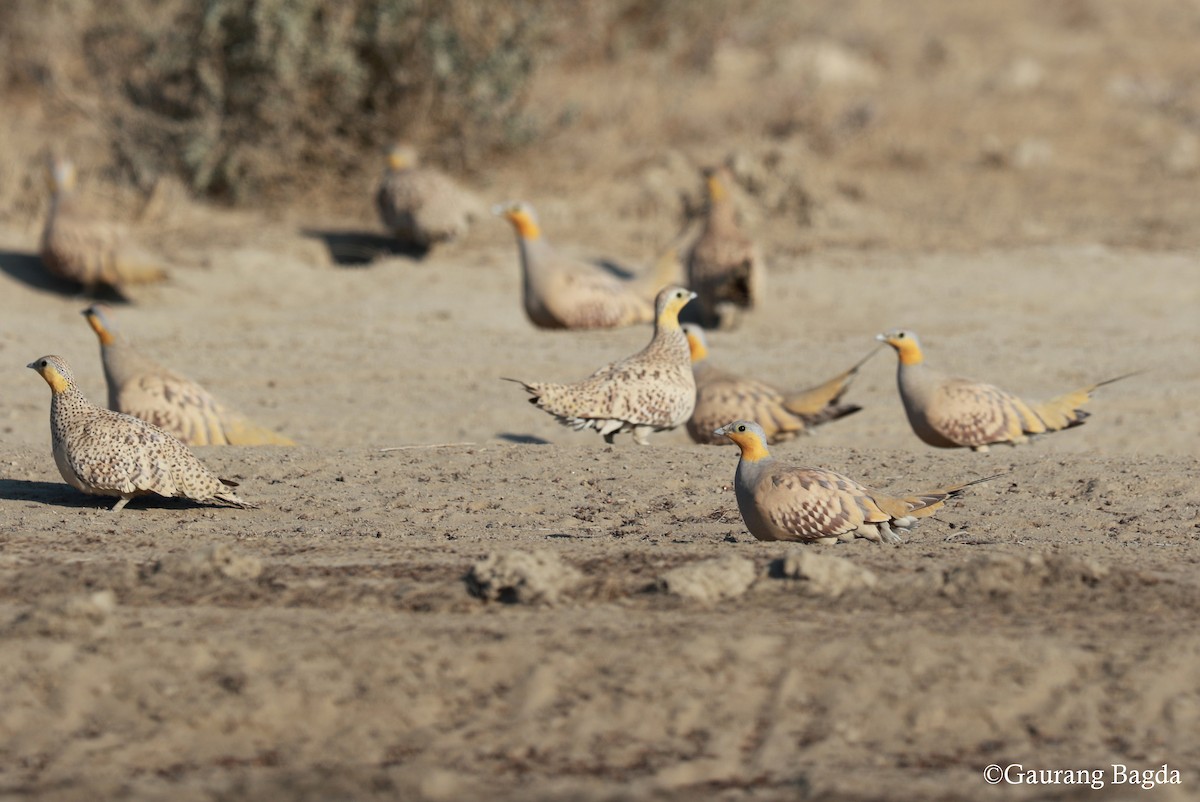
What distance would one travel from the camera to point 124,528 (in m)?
5.38

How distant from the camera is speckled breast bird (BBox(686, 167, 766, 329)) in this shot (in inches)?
404

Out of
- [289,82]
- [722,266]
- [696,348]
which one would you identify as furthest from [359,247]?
[696,348]

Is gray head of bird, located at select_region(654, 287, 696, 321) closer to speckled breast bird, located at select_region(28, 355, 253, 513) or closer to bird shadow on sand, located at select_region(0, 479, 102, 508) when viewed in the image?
speckled breast bird, located at select_region(28, 355, 253, 513)


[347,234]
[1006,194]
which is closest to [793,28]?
[1006,194]

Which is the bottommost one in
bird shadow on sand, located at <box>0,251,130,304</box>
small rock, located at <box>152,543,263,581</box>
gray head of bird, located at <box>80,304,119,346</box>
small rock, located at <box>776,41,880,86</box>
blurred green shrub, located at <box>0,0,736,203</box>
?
small rock, located at <box>152,543,263,581</box>

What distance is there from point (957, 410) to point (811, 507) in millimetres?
2137

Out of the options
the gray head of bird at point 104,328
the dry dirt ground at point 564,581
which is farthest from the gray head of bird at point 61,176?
the gray head of bird at point 104,328

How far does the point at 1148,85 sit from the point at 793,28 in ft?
13.0

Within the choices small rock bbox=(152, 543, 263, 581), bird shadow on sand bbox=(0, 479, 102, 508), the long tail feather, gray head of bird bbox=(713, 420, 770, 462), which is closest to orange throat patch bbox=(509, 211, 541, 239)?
the long tail feather

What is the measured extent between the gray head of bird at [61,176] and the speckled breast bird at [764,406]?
5459 millimetres

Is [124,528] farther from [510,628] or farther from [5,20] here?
[5,20]

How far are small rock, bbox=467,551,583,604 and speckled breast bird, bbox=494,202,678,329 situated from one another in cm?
546

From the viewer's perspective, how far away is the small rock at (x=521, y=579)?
14.4ft

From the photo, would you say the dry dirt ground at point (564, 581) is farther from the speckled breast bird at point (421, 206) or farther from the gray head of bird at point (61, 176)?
the speckled breast bird at point (421, 206)
